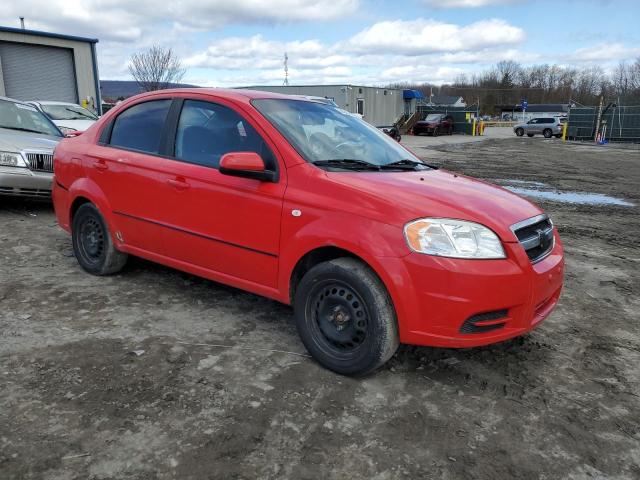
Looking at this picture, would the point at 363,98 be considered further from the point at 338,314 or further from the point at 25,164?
the point at 338,314

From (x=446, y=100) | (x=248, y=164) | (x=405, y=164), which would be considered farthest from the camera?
(x=446, y=100)

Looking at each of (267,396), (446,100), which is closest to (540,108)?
(446,100)

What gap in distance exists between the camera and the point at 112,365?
3.11 meters

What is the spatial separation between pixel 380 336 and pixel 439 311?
350 mm

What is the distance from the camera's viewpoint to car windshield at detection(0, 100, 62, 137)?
777cm

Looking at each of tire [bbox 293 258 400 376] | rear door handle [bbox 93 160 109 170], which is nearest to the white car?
rear door handle [bbox 93 160 109 170]

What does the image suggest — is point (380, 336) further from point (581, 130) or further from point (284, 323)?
point (581, 130)

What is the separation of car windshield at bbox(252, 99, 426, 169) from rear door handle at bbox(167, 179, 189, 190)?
75 cm

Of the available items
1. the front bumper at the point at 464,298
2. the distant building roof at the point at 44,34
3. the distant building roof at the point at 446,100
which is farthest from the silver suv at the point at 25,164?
the distant building roof at the point at 446,100

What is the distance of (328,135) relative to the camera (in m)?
3.72

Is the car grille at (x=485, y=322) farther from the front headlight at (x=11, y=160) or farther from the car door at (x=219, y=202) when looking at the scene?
the front headlight at (x=11, y=160)

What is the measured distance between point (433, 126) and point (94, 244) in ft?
121

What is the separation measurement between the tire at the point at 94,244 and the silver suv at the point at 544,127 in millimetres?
39558

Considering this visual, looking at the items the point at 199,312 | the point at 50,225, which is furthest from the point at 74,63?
the point at 199,312
